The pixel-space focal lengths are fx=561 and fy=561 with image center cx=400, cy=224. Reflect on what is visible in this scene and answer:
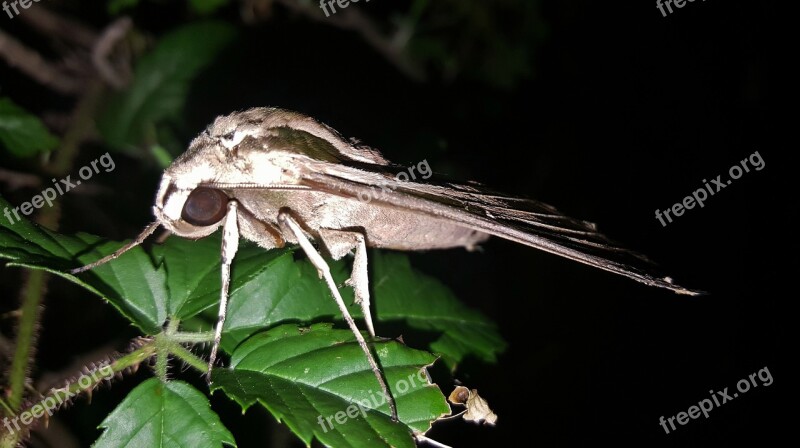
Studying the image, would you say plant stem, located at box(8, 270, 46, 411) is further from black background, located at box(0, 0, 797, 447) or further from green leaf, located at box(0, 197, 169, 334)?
black background, located at box(0, 0, 797, 447)

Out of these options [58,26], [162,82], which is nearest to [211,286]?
[162,82]

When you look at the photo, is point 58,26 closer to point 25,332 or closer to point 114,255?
point 25,332

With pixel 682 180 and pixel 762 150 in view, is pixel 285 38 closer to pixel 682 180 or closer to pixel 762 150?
pixel 682 180

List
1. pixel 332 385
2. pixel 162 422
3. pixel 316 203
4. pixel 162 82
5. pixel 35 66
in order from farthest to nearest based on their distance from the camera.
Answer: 1. pixel 162 82
2. pixel 35 66
3. pixel 316 203
4. pixel 332 385
5. pixel 162 422

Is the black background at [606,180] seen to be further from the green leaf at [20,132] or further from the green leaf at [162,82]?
the green leaf at [20,132]

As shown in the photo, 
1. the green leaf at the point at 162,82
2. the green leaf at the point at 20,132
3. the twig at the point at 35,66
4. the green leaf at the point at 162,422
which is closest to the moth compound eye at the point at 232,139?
the green leaf at the point at 162,422

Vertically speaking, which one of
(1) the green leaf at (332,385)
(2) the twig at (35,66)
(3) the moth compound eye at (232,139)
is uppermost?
(2) the twig at (35,66)

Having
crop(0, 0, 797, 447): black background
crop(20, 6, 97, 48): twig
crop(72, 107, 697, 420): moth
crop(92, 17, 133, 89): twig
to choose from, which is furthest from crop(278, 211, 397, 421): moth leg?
crop(20, 6, 97, 48): twig
